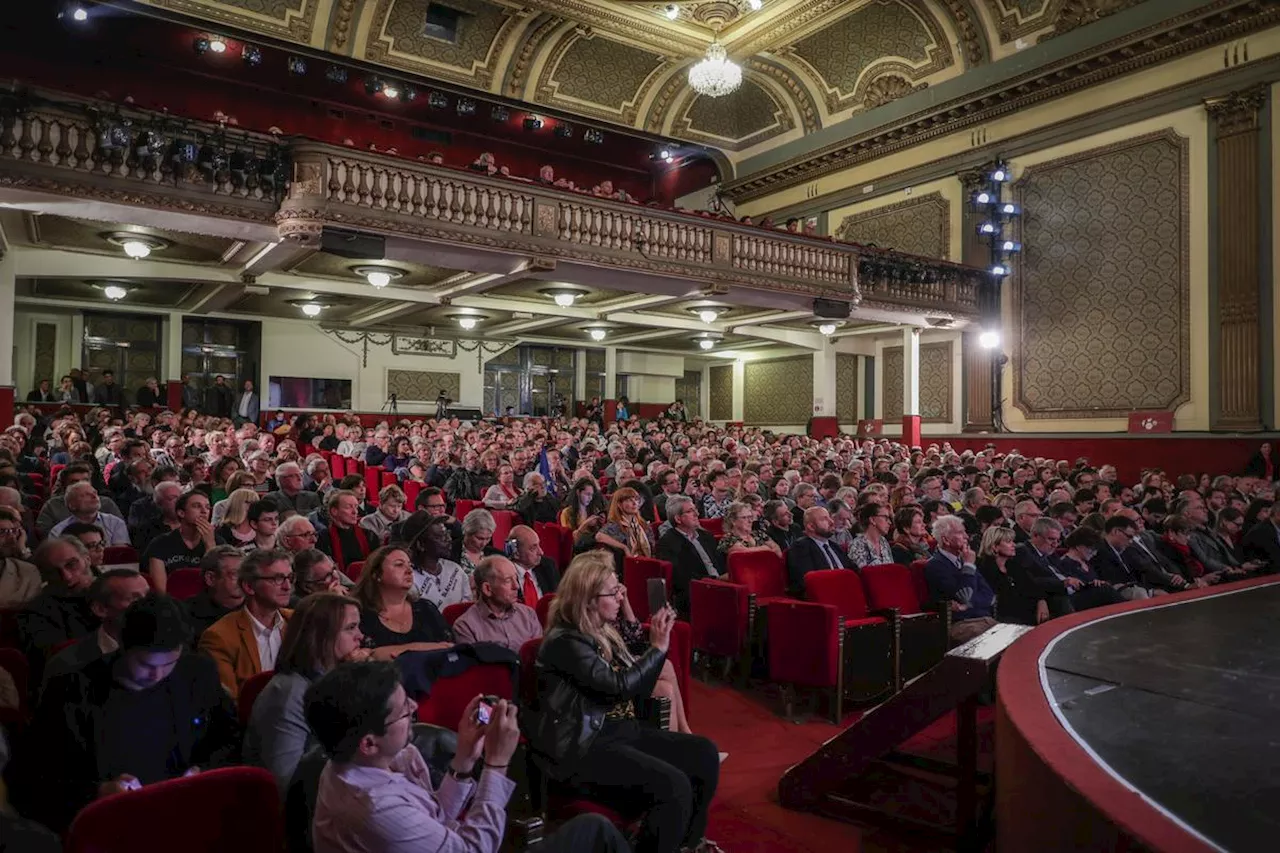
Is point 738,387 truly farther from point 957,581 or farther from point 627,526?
point 957,581

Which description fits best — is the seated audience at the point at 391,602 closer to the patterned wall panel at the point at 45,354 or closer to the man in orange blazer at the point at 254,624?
the man in orange blazer at the point at 254,624

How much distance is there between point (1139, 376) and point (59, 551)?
12328mm

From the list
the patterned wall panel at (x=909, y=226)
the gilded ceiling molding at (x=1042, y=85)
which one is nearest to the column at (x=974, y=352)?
the patterned wall panel at (x=909, y=226)

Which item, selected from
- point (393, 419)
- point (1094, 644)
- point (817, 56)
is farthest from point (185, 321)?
point (1094, 644)

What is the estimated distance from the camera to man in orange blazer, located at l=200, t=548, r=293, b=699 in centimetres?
247

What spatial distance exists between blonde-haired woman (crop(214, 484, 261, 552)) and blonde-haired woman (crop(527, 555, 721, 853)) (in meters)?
2.19

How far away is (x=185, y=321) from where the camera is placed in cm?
1459

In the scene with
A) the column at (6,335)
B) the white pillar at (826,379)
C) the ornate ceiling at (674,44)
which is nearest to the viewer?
the column at (6,335)

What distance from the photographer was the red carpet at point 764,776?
8.70 feet

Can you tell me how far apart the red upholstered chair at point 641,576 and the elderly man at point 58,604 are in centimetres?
255

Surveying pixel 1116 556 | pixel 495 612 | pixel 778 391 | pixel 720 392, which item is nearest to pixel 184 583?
pixel 495 612

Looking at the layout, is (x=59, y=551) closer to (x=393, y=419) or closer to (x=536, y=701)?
(x=536, y=701)

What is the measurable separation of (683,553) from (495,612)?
2.03 meters

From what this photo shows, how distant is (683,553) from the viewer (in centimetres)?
483
